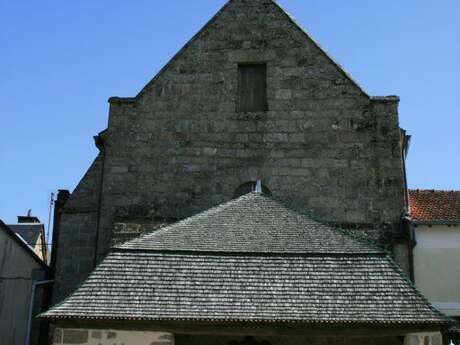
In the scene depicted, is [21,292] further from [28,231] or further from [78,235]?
[28,231]

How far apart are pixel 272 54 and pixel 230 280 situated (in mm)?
6225

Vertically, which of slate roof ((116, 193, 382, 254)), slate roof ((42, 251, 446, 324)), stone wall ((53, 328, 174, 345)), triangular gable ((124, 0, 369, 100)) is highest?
triangular gable ((124, 0, 369, 100))

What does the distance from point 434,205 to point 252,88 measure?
15.0ft

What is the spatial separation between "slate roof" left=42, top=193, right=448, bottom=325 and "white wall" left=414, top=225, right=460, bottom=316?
2837 mm

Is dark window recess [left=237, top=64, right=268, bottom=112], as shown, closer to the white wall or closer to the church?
the church

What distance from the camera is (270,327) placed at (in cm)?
873

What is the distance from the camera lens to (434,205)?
532 inches

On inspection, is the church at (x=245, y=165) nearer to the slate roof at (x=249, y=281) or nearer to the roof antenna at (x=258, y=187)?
the slate roof at (x=249, y=281)

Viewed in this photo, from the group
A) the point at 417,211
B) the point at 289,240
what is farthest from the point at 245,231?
the point at 417,211

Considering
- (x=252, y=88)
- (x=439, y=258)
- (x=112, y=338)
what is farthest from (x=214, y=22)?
(x=112, y=338)

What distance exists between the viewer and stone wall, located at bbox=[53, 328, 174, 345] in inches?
347

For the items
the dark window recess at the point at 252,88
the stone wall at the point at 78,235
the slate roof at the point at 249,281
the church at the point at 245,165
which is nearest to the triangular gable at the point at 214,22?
the church at the point at 245,165

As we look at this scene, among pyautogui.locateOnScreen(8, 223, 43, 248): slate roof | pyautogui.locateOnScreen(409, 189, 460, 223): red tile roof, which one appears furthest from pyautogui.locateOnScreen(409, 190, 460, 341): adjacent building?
pyautogui.locateOnScreen(8, 223, 43, 248): slate roof

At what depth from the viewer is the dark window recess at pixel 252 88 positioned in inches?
542
